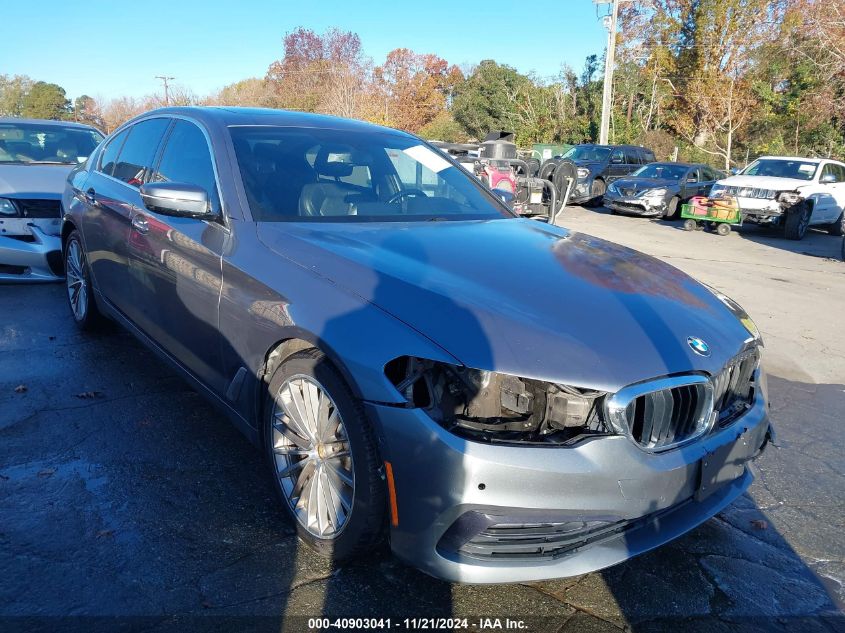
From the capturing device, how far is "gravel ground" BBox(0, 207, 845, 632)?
2.39m

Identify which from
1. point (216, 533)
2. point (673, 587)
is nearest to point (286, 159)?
point (216, 533)

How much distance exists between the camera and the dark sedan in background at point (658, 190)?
16953mm

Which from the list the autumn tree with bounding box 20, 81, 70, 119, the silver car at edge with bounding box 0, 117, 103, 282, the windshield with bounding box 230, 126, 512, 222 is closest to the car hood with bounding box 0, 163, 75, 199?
the silver car at edge with bounding box 0, 117, 103, 282

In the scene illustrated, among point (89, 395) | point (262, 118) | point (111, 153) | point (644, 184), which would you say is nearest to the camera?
point (262, 118)

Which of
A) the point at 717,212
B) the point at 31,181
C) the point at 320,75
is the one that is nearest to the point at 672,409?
the point at 31,181

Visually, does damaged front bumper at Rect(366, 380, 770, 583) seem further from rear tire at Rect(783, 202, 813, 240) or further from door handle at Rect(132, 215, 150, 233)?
rear tire at Rect(783, 202, 813, 240)

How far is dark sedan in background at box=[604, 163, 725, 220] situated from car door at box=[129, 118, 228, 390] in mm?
14832

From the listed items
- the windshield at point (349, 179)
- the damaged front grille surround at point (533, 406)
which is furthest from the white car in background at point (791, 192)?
the damaged front grille surround at point (533, 406)

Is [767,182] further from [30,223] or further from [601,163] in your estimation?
[30,223]

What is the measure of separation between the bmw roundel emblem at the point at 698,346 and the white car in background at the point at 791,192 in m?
13.4

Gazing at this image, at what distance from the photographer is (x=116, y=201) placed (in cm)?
433

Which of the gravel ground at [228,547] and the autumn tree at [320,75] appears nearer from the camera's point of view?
the gravel ground at [228,547]

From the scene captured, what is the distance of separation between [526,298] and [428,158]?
1.89 metres

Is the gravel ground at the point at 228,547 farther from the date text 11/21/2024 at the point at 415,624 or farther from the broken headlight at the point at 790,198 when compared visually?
the broken headlight at the point at 790,198
